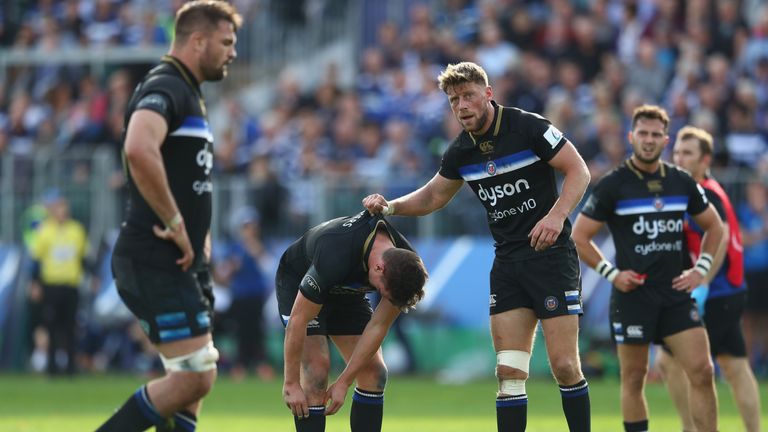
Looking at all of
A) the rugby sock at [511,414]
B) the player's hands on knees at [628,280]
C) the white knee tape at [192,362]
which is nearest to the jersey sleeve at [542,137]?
the player's hands on knees at [628,280]

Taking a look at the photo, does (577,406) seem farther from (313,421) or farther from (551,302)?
(313,421)

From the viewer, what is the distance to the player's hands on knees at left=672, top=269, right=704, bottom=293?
33.1 feet

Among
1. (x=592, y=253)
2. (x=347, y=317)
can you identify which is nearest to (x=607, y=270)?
(x=592, y=253)

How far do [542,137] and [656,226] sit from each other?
1.67 m

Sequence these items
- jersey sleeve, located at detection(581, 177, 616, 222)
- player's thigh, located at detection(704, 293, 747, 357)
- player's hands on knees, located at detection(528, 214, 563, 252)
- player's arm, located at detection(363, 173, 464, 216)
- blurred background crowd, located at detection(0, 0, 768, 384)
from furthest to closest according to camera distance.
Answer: blurred background crowd, located at detection(0, 0, 768, 384), player's thigh, located at detection(704, 293, 747, 357), jersey sleeve, located at detection(581, 177, 616, 222), player's arm, located at detection(363, 173, 464, 216), player's hands on knees, located at detection(528, 214, 563, 252)

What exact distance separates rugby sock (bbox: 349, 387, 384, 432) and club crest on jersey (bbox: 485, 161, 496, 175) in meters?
1.73

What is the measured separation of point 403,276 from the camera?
8094 mm

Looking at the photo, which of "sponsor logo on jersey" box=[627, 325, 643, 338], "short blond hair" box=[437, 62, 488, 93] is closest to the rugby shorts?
"sponsor logo on jersey" box=[627, 325, 643, 338]

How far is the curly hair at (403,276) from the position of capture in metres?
8.09

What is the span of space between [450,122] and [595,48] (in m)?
2.88

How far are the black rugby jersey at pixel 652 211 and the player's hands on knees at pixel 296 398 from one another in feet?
9.98

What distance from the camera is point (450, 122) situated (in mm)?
19984

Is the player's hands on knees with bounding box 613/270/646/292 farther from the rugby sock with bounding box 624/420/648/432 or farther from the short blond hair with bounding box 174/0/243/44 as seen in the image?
the short blond hair with bounding box 174/0/243/44

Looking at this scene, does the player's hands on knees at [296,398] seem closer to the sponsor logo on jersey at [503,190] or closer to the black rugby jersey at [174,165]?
the black rugby jersey at [174,165]
